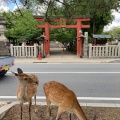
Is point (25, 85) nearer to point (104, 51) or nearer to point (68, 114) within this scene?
point (68, 114)

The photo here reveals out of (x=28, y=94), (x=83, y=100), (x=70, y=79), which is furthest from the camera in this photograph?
(x=70, y=79)

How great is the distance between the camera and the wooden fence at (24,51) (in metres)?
17.4

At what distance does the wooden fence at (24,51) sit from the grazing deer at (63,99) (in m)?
13.7

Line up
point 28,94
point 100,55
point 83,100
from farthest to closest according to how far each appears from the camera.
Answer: point 100,55
point 83,100
point 28,94

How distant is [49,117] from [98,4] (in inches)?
96.0

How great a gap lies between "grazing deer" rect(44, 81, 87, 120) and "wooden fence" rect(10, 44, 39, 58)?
13.7 meters

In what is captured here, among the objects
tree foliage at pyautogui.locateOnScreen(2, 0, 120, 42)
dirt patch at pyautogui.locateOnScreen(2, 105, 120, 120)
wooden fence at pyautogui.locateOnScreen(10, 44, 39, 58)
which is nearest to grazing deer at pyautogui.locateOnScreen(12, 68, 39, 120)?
dirt patch at pyautogui.locateOnScreen(2, 105, 120, 120)

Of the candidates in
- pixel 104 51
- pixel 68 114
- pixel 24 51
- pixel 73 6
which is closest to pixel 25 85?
pixel 68 114

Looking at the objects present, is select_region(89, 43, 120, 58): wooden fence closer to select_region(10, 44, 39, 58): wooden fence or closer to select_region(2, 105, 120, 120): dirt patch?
select_region(10, 44, 39, 58): wooden fence

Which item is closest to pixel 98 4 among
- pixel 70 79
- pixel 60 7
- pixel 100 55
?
pixel 60 7

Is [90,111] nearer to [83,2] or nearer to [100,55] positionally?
[83,2]

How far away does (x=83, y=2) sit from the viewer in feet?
12.5

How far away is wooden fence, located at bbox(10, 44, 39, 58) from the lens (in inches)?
685

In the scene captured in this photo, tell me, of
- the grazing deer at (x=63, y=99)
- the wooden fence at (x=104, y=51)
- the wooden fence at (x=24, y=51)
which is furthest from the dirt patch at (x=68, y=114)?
the wooden fence at (x=24, y=51)
